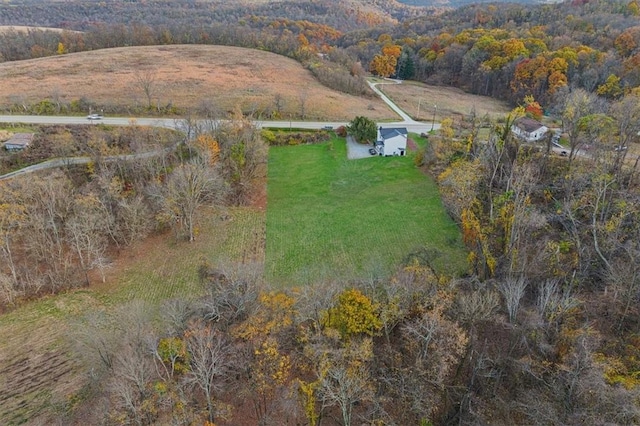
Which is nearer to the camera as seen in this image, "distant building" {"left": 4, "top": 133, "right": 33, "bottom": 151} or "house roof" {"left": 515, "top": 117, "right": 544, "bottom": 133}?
"distant building" {"left": 4, "top": 133, "right": 33, "bottom": 151}

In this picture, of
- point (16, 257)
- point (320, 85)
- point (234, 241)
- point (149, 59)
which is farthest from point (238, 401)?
point (149, 59)

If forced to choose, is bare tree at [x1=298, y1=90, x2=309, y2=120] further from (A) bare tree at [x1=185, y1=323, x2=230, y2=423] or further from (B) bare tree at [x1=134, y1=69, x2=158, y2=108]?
(A) bare tree at [x1=185, y1=323, x2=230, y2=423]

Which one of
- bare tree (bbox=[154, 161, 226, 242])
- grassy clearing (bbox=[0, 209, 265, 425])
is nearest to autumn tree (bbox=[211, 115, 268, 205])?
grassy clearing (bbox=[0, 209, 265, 425])

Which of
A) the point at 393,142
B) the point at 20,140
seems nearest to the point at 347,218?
the point at 393,142

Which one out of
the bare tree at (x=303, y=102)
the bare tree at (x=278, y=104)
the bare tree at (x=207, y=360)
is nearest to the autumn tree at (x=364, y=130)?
the bare tree at (x=303, y=102)

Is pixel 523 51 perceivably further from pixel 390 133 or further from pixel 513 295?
pixel 513 295

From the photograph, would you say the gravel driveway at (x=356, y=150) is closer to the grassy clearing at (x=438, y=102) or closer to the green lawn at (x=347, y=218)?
the green lawn at (x=347, y=218)

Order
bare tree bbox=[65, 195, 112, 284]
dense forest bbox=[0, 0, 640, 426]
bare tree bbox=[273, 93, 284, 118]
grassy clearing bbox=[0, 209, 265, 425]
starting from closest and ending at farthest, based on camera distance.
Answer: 1. dense forest bbox=[0, 0, 640, 426]
2. grassy clearing bbox=[0, 209, 265, 425]
3. bare tree bbox=[65, 195, 112, 284]
4. bare tree bbox=[273, 93, 284, 118]
